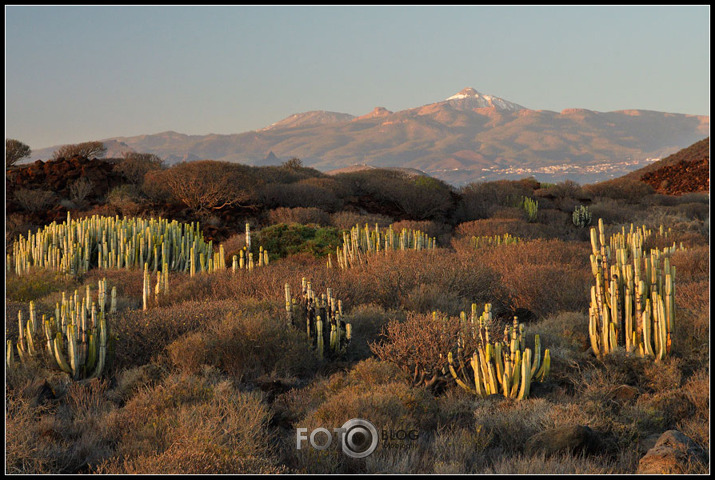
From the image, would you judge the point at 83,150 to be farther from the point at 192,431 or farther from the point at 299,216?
the point at 192,431

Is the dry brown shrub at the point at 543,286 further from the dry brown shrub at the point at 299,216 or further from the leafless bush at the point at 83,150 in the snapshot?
the leafless bush at the point at 83,150

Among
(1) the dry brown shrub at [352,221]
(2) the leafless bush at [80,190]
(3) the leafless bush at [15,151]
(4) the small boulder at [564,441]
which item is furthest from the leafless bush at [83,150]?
(4) the small boulder at [564,441]

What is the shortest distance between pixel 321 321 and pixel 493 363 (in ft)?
6.58

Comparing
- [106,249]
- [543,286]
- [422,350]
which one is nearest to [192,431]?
[422,350]

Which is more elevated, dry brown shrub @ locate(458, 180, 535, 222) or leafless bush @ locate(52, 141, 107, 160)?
leafless bush @ locate(52, 141, 107, 160)

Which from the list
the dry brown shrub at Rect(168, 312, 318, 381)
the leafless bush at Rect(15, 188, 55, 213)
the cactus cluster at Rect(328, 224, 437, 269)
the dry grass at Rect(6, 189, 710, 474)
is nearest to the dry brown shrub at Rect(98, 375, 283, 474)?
the dry grass at Rect(6, 189, 710, 474)

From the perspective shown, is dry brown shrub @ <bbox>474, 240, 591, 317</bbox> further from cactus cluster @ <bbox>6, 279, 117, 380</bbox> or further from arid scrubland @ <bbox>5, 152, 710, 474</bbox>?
cactus cluster @ <bbox>6, 279, 117, 380</bbox>

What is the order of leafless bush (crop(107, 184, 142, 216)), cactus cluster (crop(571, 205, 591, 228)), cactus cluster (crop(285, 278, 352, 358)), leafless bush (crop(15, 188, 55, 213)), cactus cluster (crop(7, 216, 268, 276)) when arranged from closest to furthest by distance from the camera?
cactus cluster (crop(285, 278, 352, 358))
cactus cluster (crop(7, 216, 268, 276))
leafless bush (crop(107, 184, 142, 216))
leafless bush (crop(15, 188, 55, 213))
cactus cluster (crop(571, 205, 591, 228))

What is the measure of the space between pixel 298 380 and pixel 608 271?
3319mm

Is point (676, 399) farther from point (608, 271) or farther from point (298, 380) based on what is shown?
point (298, 380)

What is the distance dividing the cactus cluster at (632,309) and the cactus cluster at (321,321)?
2.51 metres

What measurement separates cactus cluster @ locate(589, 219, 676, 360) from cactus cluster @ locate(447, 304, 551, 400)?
88 cm

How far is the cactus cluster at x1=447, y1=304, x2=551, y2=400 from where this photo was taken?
524 cm

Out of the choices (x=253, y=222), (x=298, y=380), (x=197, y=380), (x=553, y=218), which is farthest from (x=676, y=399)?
(x=553, y=218)
